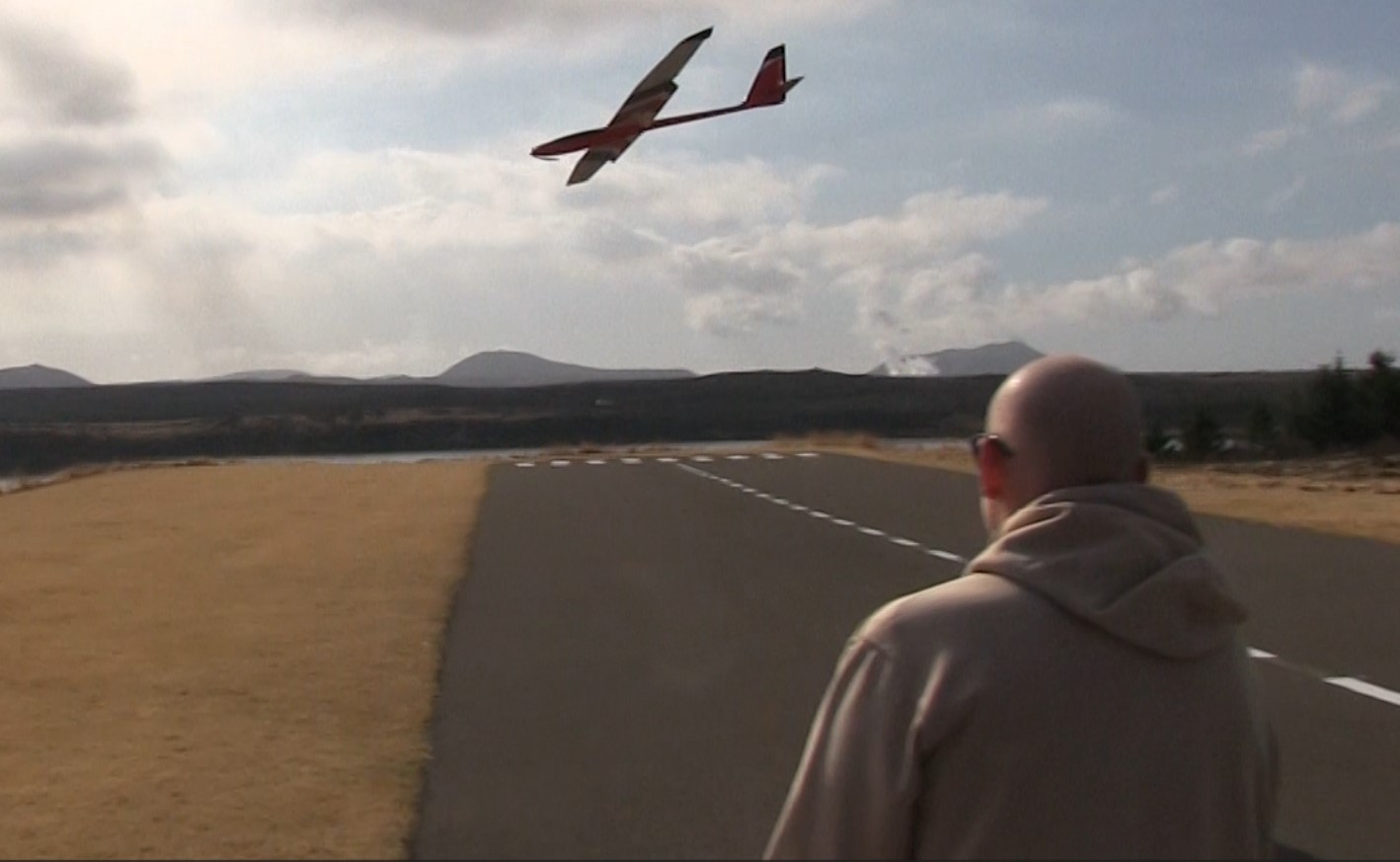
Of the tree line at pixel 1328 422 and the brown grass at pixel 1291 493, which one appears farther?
the tree line at pixel 1328 422

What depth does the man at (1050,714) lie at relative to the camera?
8.79ft

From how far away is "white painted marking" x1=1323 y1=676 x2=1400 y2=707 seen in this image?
991 centimetres

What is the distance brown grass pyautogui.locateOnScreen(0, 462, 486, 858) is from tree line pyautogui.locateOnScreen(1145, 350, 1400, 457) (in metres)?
35.3

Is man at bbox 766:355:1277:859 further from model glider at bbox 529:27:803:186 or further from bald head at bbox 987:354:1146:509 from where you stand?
model glider at bbox 529:27:803:186

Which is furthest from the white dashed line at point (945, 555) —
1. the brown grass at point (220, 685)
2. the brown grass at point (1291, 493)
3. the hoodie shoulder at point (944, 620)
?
the brown grass at point (220, 685)

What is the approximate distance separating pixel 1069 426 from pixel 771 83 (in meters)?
11.8

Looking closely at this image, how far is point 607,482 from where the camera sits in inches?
1329

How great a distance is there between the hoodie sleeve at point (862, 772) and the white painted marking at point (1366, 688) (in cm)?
788

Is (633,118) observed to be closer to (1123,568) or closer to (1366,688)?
(1366,688)

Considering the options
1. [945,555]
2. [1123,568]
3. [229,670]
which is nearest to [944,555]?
[945,555]

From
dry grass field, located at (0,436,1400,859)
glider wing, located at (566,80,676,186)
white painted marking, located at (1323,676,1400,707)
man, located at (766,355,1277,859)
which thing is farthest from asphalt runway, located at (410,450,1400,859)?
man, located at (766,355,1277,859)

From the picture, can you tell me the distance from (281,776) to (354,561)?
10626 mm

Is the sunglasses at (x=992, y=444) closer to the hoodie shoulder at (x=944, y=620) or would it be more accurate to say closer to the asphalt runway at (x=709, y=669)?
the hoodie shoulder at (x=944, y=620)

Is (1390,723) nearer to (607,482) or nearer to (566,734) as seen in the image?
(566,734)
